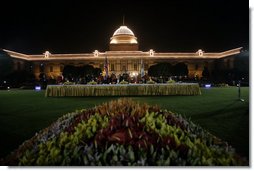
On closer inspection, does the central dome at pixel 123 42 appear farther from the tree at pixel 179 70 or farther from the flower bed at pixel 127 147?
the flower bed at pixel 127 147

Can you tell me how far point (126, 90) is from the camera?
50.8 ft

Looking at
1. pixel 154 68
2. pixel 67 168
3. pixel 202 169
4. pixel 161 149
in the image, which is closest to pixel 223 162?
pixel 202 169

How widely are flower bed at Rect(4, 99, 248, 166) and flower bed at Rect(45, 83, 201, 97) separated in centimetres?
1058

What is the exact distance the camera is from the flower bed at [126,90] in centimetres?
1542

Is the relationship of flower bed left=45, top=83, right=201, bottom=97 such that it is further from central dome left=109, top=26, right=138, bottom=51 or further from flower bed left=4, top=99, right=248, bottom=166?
central dome left=109, top=26, right=138, bottom=51

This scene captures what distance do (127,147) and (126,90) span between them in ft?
36.9

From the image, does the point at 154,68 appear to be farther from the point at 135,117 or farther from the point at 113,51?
the point at 135,117

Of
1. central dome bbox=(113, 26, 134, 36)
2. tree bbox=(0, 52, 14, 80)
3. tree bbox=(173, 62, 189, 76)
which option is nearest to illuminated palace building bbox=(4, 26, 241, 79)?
central dome bbox=(113, 26, 134, 36)

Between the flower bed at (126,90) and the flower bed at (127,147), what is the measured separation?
34.7 feet

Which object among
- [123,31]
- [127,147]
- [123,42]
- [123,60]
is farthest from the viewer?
[123,31]

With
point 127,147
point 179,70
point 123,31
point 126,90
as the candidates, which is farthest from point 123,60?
point 127,147

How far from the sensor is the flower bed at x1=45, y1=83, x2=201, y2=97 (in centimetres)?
1542

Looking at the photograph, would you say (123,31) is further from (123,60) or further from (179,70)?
(179,70)

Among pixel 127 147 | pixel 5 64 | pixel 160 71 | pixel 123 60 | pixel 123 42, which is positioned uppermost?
pixel 123 42
